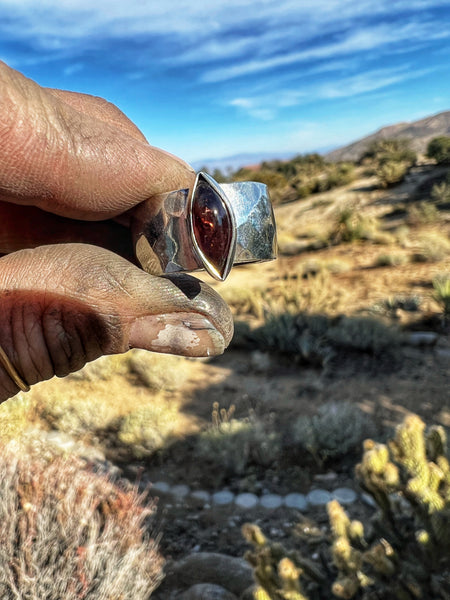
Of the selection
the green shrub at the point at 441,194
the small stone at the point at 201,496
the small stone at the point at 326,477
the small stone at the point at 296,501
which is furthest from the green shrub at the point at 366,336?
the green shrub at the point at 441,194

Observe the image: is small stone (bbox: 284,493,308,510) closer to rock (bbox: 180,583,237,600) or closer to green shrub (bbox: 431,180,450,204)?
rock (bbox: 180,583,237,600)

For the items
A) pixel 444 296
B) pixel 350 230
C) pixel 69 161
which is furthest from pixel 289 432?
pixel 350 230

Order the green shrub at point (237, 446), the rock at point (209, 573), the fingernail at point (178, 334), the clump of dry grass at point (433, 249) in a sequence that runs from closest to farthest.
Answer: the fingernail at point (178, 334) < the rock at point (209, 573) < the green shrub at point (237, 446) < the clump of dry grass at point (433, 249)

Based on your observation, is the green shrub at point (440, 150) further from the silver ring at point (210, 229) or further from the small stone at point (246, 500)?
the silver ring at point (210, 229)

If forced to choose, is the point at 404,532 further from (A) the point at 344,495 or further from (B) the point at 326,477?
(B) the point at 326,477

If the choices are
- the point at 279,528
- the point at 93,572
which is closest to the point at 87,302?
the point at 93,572

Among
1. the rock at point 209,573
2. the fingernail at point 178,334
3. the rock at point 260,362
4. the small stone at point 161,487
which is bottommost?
the small stone at point 161,487
